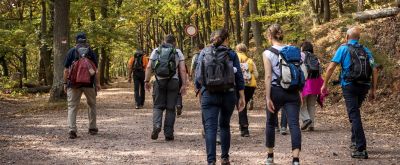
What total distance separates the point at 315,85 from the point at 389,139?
6.29 ft

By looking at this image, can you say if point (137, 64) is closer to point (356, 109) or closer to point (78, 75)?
point (78, 75)

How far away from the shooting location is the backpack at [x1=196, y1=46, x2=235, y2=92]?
621 centimetres

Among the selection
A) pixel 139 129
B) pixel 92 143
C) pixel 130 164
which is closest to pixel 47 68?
pixel 139 129

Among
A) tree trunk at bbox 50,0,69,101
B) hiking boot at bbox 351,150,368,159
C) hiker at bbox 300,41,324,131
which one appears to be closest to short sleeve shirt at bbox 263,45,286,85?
hiking boot at bbox 351,150,368,159

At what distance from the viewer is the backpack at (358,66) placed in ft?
23.2

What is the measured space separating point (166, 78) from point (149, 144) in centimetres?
131

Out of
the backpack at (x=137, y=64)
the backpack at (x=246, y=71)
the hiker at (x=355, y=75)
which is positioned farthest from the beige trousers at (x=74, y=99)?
the backpack at (x=137, y=64)

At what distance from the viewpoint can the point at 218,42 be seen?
256 inches

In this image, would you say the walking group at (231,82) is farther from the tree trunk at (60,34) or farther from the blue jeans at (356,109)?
the tree trunk at (60,34)

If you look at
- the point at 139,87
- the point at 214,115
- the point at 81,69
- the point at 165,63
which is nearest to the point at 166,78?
the point at 165,63

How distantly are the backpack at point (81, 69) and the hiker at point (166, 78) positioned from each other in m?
1.21

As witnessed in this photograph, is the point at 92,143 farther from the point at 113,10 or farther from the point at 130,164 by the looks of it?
the point at 113,10

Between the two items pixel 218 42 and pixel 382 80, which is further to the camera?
pixel 382 80

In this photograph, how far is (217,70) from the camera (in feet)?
20.5
